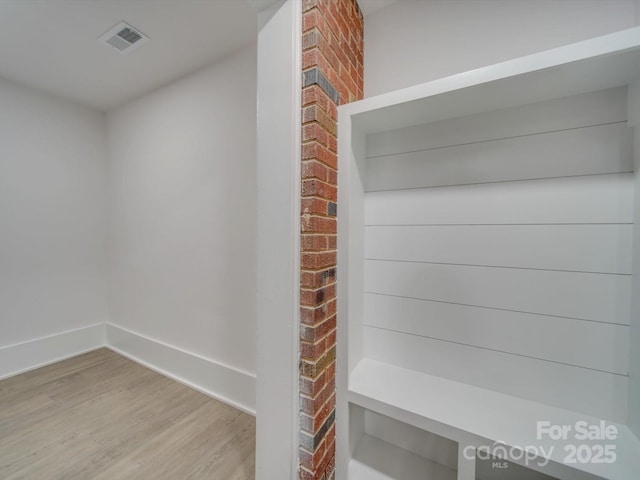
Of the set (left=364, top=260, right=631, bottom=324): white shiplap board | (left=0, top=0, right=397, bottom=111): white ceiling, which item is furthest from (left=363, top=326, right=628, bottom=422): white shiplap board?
(left=0, top=0, right=397, bottom=111): white ceiling

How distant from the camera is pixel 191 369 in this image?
7.09 ft

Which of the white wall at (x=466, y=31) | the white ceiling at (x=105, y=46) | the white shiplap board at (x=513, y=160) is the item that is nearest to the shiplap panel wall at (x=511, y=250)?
the white shiplap board at (x=513, y=160)

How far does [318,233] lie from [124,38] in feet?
6.86

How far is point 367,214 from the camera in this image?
1.48 meters

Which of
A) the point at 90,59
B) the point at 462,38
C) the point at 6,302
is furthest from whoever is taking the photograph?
the point at 6,302

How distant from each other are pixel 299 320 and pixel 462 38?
158 cm

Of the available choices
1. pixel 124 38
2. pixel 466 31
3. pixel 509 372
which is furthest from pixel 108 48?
pixel 509 372

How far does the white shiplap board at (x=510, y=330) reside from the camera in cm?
101

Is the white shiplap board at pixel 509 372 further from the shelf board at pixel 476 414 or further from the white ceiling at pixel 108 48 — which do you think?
the white ceiling at pixel 108 48

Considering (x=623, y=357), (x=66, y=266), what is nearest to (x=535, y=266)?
(x=623, y=357)

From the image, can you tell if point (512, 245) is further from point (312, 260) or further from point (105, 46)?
point (105, 46)

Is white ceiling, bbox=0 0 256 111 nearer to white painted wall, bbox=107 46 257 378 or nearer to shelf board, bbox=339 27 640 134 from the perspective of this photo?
white painted wall, bbox=107 46 257 378

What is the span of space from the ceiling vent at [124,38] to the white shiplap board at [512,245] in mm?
2061

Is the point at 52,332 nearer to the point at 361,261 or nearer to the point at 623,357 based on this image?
the point at 361,261
